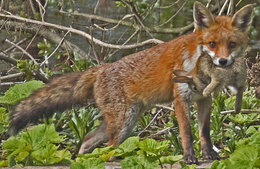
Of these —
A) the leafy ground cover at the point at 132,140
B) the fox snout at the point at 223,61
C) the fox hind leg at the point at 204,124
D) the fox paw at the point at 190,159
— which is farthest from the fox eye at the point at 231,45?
the fox paw at the point at 190,159

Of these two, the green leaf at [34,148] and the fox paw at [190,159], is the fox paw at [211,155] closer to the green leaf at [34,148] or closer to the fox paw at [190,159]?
the fox paw at [190,159]

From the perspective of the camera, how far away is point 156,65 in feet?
24.9

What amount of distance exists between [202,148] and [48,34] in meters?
5.82

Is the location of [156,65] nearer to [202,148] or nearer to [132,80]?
[132,80]

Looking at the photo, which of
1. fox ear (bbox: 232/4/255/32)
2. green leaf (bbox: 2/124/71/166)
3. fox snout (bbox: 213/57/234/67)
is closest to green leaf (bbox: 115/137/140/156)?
green leaf (bbox: 2/124/71/166)

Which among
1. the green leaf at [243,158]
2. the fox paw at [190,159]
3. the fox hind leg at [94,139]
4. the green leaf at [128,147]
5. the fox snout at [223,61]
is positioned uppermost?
the fox snout at [223,61]

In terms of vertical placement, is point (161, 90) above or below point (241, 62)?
below

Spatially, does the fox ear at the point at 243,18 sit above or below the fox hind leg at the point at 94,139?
above

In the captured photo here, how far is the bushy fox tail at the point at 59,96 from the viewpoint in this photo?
770 cm

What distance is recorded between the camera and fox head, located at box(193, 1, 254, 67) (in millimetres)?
6668

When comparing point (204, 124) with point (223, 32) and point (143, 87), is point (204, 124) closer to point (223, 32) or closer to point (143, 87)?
point (143, 87)

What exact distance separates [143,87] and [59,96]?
1.14 metres

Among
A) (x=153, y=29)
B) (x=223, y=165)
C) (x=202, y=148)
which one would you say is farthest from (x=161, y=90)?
(x=153, y=29)

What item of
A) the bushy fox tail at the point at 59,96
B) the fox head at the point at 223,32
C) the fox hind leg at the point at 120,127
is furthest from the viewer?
the bushy fox tail at the point at 59,96
